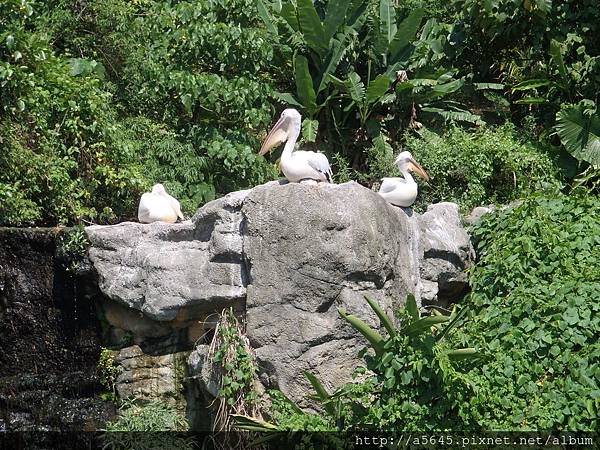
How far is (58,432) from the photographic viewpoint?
9633 mm

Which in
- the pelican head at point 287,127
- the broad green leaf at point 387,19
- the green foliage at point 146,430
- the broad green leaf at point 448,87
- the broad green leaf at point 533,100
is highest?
the broad green leaf at point 387,19

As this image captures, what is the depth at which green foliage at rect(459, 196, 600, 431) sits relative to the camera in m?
7.86

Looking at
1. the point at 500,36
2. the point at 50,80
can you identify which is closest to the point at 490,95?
the point at 500,36

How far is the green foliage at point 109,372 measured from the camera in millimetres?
9984

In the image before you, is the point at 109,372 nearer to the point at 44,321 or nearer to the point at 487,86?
the point at 44,321

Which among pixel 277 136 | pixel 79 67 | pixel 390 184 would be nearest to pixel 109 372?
pixel 277 136

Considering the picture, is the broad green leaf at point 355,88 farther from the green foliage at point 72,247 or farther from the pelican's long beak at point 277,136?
the green foliage at point 72,247

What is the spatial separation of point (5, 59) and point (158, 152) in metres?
2.34

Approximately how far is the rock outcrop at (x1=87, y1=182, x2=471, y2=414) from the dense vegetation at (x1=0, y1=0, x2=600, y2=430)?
587 millimetres

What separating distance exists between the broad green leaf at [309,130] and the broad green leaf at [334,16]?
117cm

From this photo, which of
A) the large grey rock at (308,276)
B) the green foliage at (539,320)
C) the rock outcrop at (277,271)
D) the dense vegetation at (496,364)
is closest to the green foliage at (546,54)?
the green foliage at (539,320)

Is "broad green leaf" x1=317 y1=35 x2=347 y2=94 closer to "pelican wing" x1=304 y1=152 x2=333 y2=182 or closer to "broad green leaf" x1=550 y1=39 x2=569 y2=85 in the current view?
"broad green leaf" x1=550 y1=39 x2=569 y2=85

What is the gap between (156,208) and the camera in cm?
1034

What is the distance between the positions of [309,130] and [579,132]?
11.6ft
